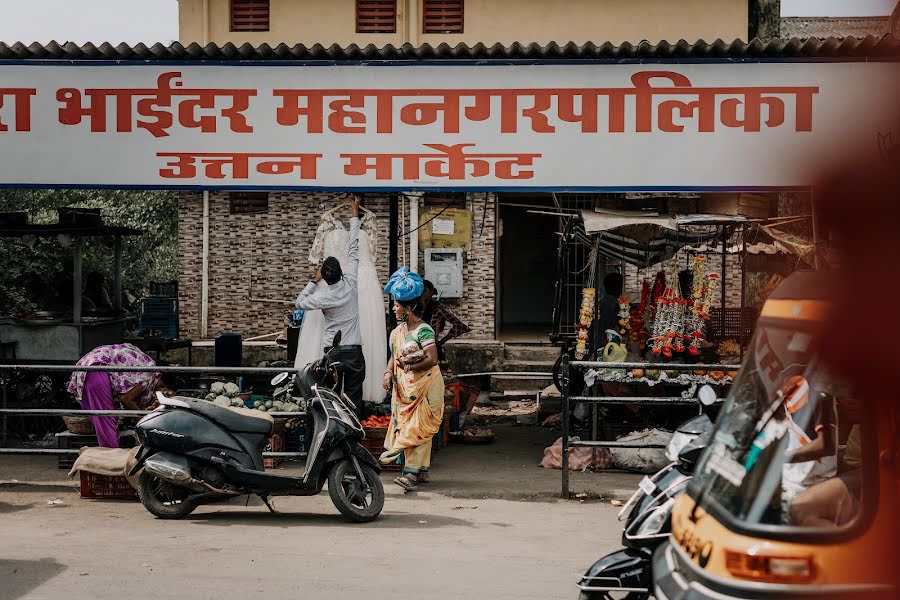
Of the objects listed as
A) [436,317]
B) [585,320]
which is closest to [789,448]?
[585,320]

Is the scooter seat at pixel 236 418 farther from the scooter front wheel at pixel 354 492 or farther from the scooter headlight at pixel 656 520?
the scooter headlight at pixel 656 520

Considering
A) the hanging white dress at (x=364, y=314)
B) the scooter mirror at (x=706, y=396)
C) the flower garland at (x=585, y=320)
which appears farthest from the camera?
the flower garland at (x=585, y=320)

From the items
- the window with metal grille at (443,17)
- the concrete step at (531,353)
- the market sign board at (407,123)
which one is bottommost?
the concrete step at (531,353)

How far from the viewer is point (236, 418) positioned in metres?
7.95

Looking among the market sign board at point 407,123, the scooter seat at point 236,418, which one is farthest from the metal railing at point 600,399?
the scooter seat at point 236,418

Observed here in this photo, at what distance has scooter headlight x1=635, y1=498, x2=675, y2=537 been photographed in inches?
183

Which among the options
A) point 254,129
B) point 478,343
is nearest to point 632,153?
point 254,129

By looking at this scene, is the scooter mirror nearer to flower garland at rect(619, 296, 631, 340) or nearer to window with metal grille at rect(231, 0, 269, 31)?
flower garland at rect(619, 296, 631, 340)

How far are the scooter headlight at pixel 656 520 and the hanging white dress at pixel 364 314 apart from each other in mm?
6202

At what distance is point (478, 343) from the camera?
61.3ft

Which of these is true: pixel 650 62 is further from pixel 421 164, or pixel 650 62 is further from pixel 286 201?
pixel 286 201

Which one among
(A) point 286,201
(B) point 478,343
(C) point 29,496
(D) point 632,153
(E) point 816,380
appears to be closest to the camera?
(E) point 816,380

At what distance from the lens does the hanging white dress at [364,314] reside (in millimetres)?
10664

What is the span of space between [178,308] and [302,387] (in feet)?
41.6
